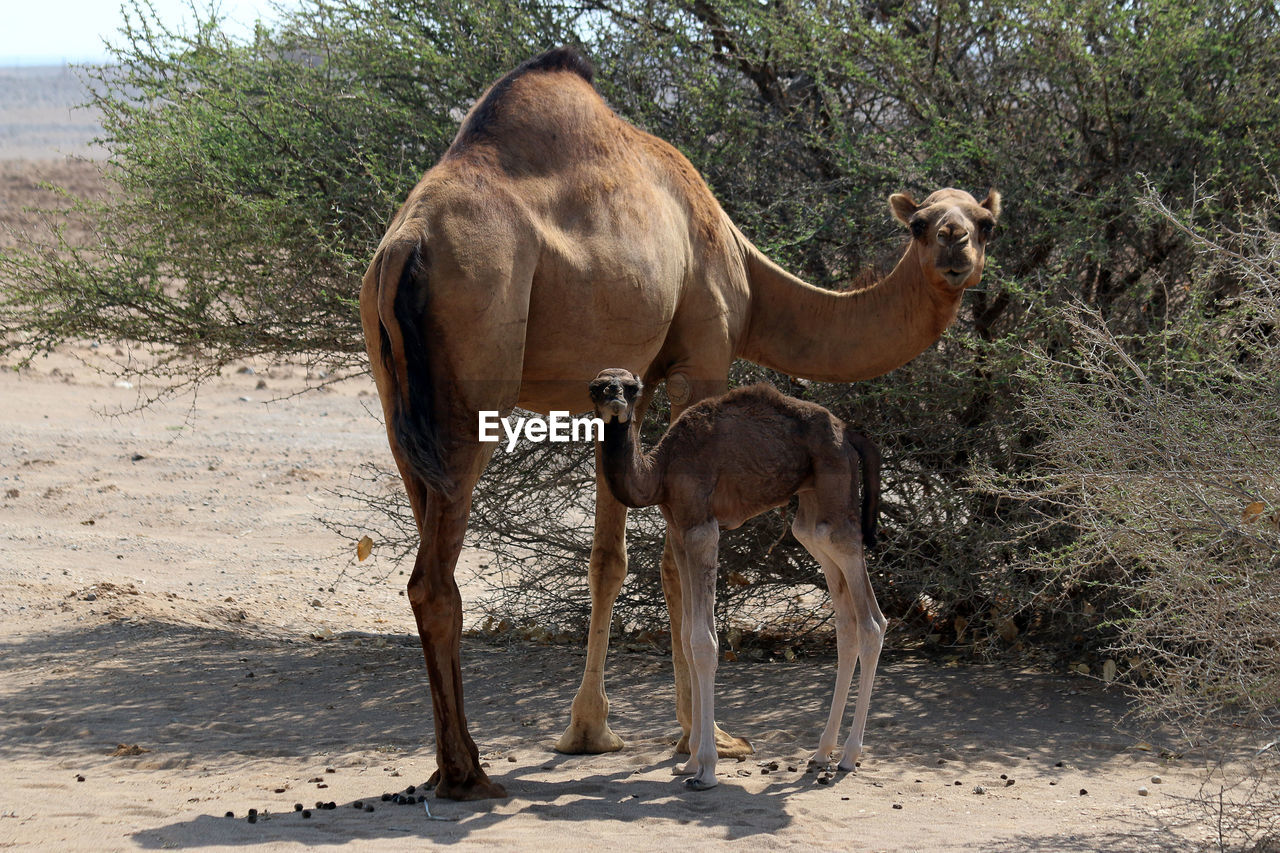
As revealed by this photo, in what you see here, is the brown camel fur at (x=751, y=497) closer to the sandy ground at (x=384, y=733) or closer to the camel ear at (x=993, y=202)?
the sandy ground at (x=384, y=733)

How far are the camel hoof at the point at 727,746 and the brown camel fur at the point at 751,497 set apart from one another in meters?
0.35

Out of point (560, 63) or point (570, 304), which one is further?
point (560, 63)

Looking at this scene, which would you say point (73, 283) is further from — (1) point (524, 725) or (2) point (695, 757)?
(2) point (695, 757)

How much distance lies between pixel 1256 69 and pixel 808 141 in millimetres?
2333

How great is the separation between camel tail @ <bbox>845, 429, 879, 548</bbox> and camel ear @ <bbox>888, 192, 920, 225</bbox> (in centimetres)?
104

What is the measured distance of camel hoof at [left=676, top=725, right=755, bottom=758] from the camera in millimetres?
5457

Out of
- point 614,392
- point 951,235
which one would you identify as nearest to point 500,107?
point 614,392

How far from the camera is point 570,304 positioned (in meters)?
5.05

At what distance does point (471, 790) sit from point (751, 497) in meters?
1.46

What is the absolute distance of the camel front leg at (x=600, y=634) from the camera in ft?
18.4

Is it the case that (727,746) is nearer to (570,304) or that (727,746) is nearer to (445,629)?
(445,629)

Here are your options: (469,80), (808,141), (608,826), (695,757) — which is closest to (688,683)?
(695,757)

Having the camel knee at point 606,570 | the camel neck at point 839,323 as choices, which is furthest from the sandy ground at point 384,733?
the camel neck at point 839,323

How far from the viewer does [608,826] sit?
4559mm
